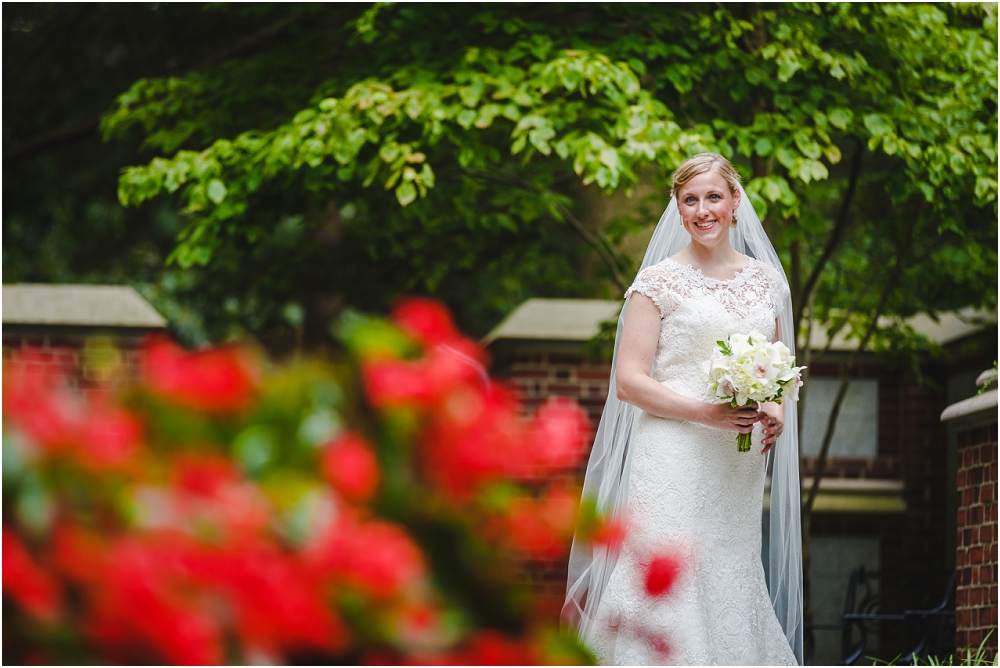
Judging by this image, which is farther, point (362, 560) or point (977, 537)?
point (977, 537)

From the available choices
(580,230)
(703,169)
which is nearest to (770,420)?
(703,169)

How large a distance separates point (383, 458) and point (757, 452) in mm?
2571

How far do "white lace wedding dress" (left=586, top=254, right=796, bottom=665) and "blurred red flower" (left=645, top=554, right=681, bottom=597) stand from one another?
6.99 ft

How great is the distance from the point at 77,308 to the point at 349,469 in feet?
20.3

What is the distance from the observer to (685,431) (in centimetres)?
332

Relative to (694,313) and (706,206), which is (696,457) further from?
(706,206)

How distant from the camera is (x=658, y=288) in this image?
335 centimetres

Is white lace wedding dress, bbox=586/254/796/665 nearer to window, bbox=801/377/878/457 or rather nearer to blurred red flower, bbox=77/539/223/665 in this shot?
blurred red flower, bbox=77/539/223/665

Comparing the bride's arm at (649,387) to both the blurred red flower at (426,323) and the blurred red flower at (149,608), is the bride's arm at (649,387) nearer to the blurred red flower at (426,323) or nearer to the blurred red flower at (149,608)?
the blurred red flower at (426,323)

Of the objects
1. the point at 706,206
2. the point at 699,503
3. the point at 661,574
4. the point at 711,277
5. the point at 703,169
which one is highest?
the point at 703,169

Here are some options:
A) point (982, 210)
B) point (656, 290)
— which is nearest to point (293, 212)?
point (656, 290)

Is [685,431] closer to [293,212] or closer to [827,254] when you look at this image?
[827,254]

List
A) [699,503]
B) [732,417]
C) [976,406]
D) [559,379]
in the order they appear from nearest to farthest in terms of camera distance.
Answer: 1. [732,417]
2. [699,503]
3. [976,406]
4. [559,379]

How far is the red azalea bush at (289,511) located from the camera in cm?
85
